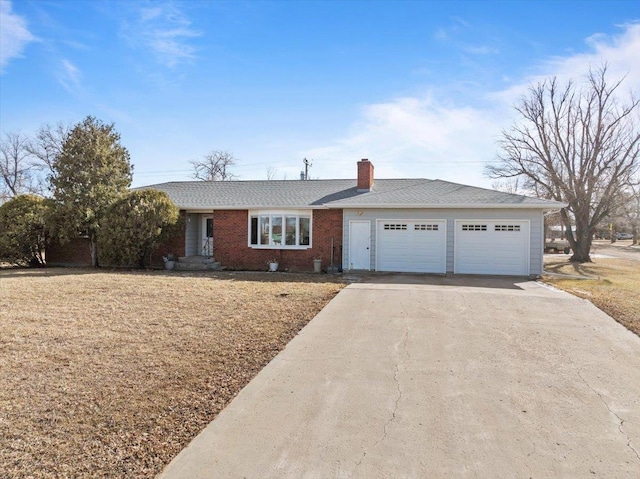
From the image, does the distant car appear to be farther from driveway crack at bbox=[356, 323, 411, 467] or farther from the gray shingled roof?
driveway crack at bbox=[356, 323, 411, 467]

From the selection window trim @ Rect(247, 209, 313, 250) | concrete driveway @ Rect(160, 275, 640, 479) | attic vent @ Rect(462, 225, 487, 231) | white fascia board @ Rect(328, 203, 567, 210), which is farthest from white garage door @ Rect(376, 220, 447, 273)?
concrete driveway @ Rect(160, 275, 640, 479)

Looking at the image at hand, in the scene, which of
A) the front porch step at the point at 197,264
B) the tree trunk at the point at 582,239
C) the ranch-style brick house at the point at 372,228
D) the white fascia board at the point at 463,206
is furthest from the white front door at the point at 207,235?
the tree trunk at the point at 582,239

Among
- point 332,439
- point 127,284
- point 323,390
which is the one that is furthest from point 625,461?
point 127,284

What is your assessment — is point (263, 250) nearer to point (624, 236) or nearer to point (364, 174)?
point (364, 174)

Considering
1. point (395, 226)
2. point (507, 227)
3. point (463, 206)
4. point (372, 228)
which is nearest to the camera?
Result: point (463, 206)

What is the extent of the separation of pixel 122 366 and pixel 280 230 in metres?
11.8

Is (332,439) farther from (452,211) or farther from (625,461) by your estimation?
(452,211)

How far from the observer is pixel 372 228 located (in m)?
15.3

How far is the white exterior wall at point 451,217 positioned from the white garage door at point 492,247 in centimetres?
18

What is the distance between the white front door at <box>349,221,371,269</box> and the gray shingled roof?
36.0 inches

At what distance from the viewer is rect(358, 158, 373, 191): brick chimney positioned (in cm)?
1745

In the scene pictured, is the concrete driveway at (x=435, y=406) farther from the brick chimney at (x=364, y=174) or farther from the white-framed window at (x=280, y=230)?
the brick chimney at (x=364, y=174)

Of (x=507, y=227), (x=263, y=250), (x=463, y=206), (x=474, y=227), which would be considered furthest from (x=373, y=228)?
(x=507, y=227)

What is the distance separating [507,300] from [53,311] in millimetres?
10303
